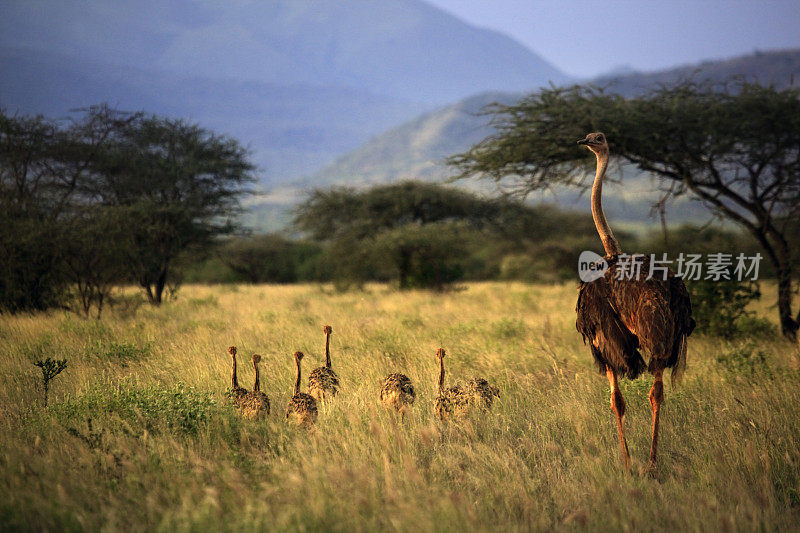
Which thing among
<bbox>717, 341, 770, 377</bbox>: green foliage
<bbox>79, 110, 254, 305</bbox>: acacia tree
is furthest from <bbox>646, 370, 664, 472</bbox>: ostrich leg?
<bbox>79, 110, 254, 305</bbox>: acacia tree

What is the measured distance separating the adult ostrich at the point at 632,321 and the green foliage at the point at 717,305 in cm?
502

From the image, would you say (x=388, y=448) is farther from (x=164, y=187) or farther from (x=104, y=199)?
(x=104, y=199)

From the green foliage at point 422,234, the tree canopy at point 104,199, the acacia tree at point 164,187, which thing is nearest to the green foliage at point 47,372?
the tree canopy at point 104,199

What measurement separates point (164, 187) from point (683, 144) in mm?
12591

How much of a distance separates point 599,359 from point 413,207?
57.7ft

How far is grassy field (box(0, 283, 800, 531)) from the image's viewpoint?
2.76m

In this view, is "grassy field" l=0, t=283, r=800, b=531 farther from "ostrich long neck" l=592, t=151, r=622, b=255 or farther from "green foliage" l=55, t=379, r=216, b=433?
"ostrich long neck" l=592, t=151, r=622, b=255

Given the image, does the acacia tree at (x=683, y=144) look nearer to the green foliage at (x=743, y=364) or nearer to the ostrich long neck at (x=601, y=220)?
the green foliage at (x=743, y=364)

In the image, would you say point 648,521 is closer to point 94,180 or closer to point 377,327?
point 377,327

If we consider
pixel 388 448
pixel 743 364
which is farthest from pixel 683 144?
pixel 388 448

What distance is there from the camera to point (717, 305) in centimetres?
839

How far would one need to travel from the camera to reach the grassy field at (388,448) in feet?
9.06

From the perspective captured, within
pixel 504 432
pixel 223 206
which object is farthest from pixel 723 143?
pixel 223 206

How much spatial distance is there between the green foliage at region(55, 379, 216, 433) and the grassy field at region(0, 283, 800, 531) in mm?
18
